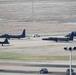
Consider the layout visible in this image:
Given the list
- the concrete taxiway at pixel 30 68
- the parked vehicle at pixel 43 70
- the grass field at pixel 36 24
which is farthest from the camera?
the grass field at pixel 36 24

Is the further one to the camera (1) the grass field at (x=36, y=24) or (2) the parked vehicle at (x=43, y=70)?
(1) the grass field at (x=36, y=24)

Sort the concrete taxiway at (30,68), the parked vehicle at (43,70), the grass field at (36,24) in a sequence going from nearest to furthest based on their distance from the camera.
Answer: the parked vehicle at (43,70), the concrete taxiway at (30,68), the grass field at (36,24)

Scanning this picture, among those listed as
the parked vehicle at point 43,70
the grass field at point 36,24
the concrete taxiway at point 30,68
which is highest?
the grass field at point 36,24

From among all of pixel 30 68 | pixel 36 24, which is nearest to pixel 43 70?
pixel 30 68

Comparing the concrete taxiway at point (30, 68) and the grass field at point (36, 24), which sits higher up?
the grass field at point (36, 24)

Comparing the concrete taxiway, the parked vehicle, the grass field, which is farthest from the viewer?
the grass field

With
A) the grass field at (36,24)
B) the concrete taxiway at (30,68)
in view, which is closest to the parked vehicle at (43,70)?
the concrete taxiway at (30,68)

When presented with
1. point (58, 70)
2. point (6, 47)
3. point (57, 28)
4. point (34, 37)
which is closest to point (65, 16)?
point (57, 28)

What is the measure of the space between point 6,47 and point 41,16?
48.5 meters

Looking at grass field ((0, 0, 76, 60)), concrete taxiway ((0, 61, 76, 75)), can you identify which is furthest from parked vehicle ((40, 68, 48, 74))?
grass field ((0, 0, 76, 60))

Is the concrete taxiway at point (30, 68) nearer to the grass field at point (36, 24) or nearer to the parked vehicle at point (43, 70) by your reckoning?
the parked vehicle at point (43, 70)

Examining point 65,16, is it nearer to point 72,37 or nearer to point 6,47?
point 72,37

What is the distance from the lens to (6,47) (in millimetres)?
76812

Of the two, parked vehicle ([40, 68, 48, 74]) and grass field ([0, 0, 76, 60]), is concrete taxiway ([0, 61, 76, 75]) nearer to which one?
parked vehicle ([40, 68, 48, 74])
